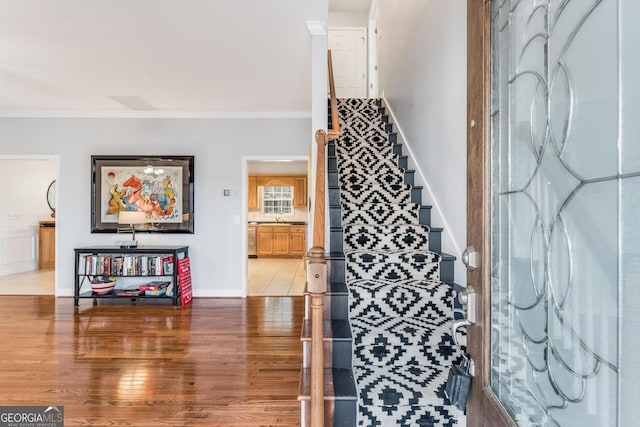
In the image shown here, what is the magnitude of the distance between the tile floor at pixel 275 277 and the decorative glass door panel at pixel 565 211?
453cm

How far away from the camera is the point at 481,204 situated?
102cm

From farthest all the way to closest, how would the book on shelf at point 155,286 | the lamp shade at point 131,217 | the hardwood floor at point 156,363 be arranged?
the book on shelf at point 155,286, the lamp shade at point 131,217, the hardwood floor at point 156,363

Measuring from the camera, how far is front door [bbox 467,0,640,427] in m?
0.62

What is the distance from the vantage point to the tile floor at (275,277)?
5562 millimetres

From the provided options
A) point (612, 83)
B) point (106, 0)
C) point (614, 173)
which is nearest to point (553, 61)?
point (612, 83)

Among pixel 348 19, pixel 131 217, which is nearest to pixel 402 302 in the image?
pixel 131 217

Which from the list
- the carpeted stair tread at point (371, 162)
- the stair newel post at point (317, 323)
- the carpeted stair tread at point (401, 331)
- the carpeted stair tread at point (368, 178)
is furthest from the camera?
the carpeted stair tread at point (371, 162)

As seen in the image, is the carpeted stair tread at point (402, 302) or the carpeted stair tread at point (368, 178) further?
the carpeted stair tread at point (368, 178)

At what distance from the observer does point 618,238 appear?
626mm

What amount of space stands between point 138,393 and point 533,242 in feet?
8.76

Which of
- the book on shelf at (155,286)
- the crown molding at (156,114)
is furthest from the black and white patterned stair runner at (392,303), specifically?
the book on shelf at (155,286)

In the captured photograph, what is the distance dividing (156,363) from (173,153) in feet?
10.5

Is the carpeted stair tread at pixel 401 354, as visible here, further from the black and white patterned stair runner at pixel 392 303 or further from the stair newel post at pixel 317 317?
the stair newel post at pixel 317 317

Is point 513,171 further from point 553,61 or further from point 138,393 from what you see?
point 138,393
